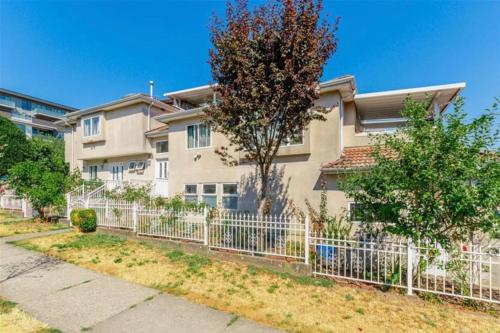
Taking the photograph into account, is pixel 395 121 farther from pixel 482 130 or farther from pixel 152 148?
pixel 152 148

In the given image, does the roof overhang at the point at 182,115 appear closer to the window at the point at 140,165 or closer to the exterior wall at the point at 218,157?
the exterior wall at the point at 218,157

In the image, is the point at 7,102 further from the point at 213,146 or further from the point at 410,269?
the point at 410,269

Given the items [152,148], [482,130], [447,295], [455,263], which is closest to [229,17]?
[482,130]

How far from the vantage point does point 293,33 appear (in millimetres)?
6746

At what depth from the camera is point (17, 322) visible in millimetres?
4070

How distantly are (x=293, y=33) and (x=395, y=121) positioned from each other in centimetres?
930

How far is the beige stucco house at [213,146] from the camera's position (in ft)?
33.7

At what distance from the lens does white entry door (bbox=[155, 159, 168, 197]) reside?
14.9 m

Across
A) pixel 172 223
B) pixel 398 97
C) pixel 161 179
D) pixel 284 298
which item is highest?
pixel 398 97

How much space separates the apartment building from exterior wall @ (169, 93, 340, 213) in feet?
159

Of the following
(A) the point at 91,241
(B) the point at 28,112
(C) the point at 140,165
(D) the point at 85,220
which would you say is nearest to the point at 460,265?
(A) the point at 91,241

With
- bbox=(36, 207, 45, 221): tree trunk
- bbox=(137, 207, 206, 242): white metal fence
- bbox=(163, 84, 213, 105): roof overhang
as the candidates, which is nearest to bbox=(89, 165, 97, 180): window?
bbox=(36, 207, 45, 221): tree trunk

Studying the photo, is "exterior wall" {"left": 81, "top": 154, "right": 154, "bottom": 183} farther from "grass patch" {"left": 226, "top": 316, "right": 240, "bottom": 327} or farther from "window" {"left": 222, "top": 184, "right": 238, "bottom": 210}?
"grass patch" {"left": 226, "top": 316, "right": 240, "bottom": 327}

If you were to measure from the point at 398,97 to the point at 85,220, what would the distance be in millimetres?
15409
